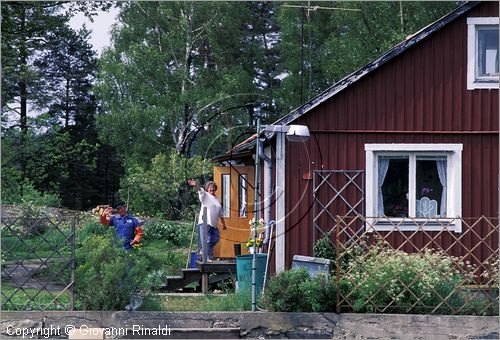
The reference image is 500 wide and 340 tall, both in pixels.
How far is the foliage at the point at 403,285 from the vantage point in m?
14.2

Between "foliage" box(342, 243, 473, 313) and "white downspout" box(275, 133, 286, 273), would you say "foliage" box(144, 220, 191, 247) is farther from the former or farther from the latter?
"foliage" box(342, 243, 473, 313)

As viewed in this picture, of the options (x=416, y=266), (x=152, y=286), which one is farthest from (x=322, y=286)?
(x=152, y=286)

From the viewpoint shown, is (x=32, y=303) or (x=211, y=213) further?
(x=211, y=213)

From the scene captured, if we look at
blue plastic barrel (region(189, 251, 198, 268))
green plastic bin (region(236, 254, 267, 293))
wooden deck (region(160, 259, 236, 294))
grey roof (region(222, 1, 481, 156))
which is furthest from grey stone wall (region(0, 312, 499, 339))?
blue plastic barrel (region(189, 251, 198, 268))

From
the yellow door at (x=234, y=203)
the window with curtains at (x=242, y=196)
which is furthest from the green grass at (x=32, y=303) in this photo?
the window with curtains at (x=242, y=196)

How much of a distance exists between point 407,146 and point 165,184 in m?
19.8

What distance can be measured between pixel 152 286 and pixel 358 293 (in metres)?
3.20

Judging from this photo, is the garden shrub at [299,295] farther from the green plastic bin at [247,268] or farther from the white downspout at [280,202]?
the white downspout at [280,202]

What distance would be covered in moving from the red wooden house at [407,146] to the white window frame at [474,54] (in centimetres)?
2

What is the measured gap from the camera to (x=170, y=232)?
2870 centimetres

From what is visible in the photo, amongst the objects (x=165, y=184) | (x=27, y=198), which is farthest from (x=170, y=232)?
(x=165, y=184)

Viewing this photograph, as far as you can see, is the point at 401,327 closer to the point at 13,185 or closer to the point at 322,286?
the point at 322,286

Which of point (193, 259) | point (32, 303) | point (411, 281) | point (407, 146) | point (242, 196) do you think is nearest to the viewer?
point (411, 281)

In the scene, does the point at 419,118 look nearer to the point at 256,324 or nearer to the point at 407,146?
the point at 407,146
